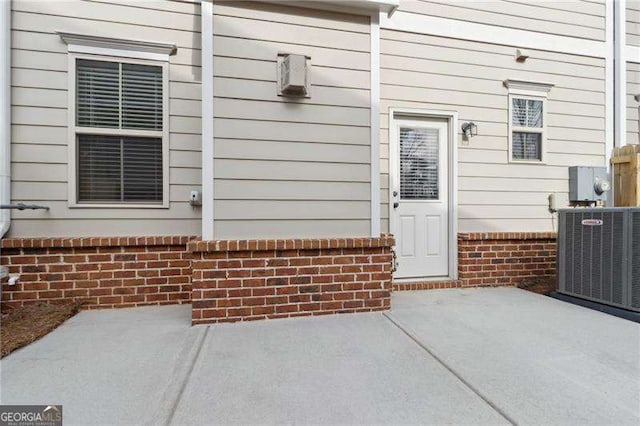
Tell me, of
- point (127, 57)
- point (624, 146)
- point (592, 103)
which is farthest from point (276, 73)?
point (624, 146)

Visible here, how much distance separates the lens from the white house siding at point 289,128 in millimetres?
2746

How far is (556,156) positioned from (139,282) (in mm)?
5135

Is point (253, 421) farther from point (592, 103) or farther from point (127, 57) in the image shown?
point (592, 103)

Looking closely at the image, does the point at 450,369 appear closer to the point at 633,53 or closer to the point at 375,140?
the point at 375,140

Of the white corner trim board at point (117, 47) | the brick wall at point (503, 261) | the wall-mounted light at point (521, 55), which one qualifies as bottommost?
the brick wall at point (503, 261)

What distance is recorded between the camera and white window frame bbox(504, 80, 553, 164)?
4070 mm

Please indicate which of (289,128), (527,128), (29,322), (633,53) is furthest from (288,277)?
(633,53)

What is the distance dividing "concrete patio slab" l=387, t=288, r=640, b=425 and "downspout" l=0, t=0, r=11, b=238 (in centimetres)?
351

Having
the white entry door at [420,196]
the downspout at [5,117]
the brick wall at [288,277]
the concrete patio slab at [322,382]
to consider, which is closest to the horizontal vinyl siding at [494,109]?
the white entry door at [420,196]

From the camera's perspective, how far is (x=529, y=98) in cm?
416

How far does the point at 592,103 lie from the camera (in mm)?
4375

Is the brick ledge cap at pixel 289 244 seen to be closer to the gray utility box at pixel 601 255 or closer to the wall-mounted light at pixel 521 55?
the gray utility box at pixel 601 255

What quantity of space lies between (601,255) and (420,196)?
1777mm

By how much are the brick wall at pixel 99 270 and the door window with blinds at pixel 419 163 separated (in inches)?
100
